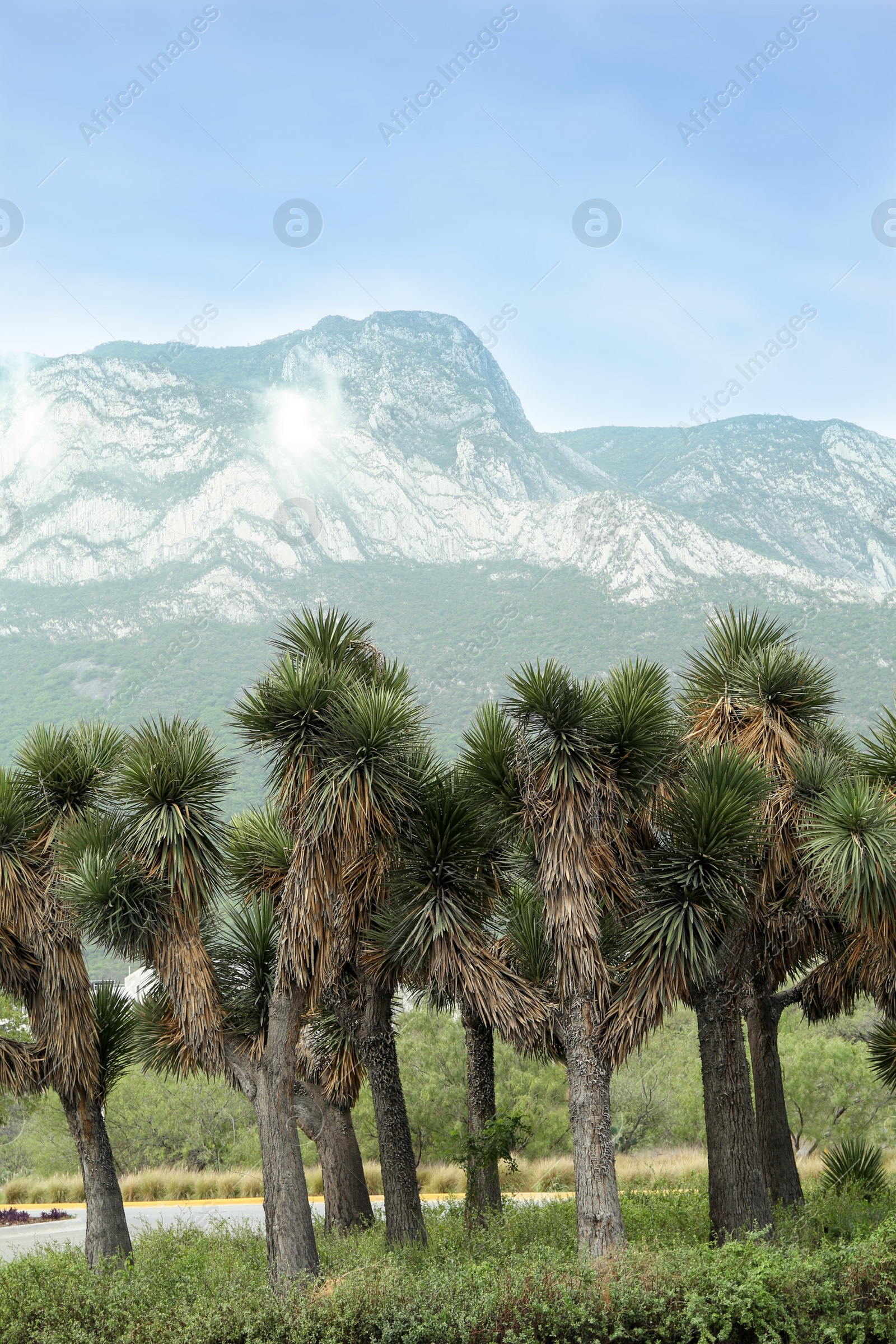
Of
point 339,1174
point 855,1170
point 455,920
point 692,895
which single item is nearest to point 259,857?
point 455,920

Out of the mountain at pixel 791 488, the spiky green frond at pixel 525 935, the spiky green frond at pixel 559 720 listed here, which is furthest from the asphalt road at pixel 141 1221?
the mountain at pixel 791 488

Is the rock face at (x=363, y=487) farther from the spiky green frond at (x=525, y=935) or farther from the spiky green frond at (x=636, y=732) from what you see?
the spiky green frond at (x=636, y=732)

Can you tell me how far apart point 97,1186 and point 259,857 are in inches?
198

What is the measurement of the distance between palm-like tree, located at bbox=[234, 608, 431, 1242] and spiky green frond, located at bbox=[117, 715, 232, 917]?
32.6 inches

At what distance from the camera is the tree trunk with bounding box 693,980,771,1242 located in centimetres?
1324

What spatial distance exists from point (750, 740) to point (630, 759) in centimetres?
260

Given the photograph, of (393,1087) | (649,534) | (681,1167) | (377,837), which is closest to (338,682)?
(377,837)

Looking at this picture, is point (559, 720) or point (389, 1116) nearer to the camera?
point (559, 720)

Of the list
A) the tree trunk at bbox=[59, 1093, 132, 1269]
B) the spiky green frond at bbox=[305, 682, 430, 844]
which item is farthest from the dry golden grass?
the spiky green frond at bbox=[305, 682, 430, 844]

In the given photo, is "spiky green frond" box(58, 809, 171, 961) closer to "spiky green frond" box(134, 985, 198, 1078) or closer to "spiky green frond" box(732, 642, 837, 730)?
"spiky green frond" box(134, 985, 198, 1078)

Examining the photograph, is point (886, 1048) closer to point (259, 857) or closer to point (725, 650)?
point (725, 650)

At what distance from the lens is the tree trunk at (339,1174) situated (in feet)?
52.7

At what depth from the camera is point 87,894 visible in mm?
12797

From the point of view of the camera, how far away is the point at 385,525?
461ft
